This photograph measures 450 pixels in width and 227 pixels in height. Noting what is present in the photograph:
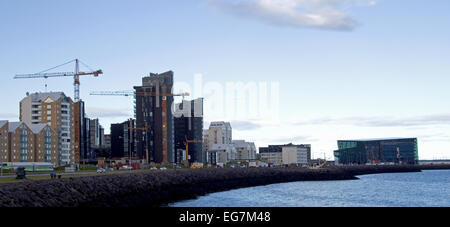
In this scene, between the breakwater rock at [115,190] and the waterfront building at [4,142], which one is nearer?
the breakwater rock at [115,190]

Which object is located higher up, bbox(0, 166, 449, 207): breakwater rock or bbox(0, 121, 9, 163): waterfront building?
bbox(0, 121, 9, 163): waterfront building

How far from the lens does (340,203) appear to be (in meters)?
93.5

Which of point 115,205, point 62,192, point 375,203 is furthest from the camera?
point 375,203

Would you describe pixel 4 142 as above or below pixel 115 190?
above

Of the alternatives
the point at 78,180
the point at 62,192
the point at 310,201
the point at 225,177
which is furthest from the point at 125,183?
the point at 225,177

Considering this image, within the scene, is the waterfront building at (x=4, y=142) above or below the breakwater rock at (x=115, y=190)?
above

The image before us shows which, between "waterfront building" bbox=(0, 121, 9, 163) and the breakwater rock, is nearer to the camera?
the breakwater rock

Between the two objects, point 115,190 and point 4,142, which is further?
point 4,142
